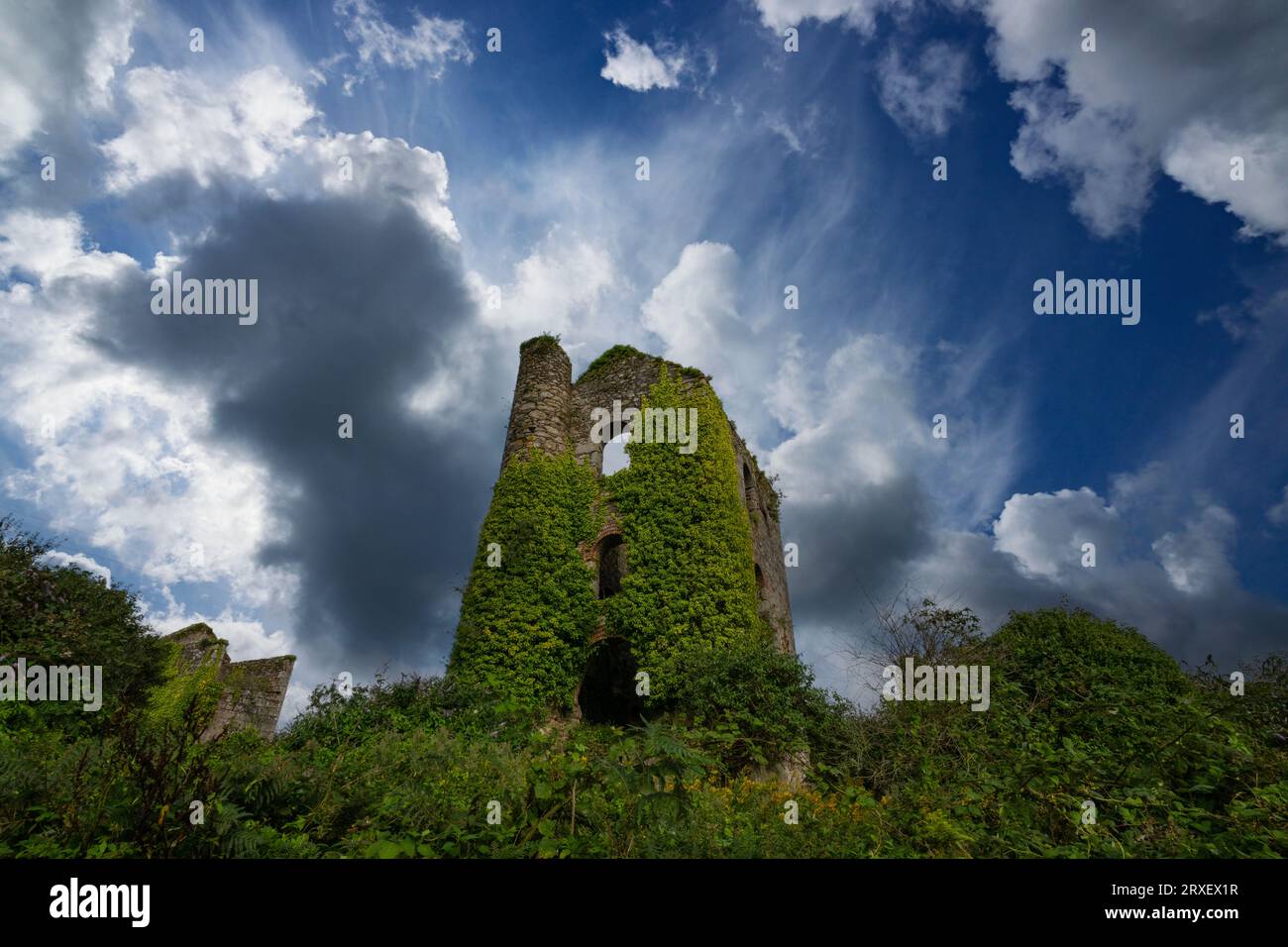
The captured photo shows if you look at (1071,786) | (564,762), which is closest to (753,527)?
(1071,786)

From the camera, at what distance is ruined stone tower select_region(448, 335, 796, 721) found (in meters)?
11.8

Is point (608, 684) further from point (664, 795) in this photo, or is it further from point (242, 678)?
point (664, 795)

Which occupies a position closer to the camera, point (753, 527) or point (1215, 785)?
point (1215, 785)

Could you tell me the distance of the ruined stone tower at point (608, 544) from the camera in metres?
11.8

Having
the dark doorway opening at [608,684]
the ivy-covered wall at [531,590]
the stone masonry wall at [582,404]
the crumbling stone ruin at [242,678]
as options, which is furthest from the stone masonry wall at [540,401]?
the crumbling stone ruin at [242,678]

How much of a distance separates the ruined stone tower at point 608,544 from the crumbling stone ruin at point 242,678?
7277 millimetres

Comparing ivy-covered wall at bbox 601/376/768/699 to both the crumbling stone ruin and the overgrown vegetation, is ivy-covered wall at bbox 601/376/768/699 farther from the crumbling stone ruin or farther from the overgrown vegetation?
the crumbling stone ruin

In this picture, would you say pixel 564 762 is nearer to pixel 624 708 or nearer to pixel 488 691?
pixel 488 691

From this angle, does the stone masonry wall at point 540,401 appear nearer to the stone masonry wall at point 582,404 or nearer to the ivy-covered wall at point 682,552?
the stone masonry wall at point 582,404

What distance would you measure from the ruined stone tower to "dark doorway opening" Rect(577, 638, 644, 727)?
0.14ft

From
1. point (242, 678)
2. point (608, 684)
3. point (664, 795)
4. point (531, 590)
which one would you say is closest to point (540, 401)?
point (531, 590)
